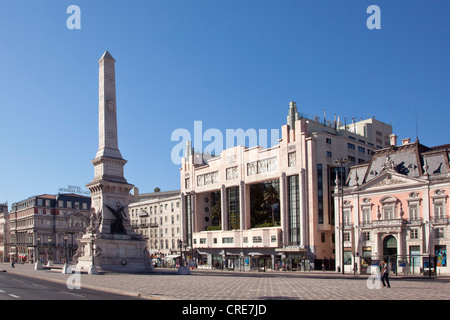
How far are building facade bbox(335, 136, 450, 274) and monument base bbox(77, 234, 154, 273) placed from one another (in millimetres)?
22160

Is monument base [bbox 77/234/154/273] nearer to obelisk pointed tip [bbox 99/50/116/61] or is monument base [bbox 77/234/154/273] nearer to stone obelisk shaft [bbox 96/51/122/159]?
stone obelisk shaft [bbox 96/51/122/159]

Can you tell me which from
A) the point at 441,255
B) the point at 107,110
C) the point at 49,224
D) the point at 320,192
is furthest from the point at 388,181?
the point at 49,224

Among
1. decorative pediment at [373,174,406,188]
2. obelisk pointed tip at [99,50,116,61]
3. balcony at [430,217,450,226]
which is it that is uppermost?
obelisk pointed tip at [99,50,116,61]

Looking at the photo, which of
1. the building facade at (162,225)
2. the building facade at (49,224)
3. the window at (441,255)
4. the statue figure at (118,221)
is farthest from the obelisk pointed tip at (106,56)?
the building facade at (49,224)

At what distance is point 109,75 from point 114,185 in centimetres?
1323

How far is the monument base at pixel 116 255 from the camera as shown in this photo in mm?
50031

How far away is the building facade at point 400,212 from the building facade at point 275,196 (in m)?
7.06

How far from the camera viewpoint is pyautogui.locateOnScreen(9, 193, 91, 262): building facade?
121m

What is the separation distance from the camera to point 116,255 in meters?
51.4

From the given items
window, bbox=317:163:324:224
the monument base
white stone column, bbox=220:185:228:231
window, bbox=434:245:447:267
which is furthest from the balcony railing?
white stone column, bbox=220:185:228:231

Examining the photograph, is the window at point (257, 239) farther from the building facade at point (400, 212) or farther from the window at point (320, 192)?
the building facade at point (400, 212)

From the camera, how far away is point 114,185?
53531 millimetres
